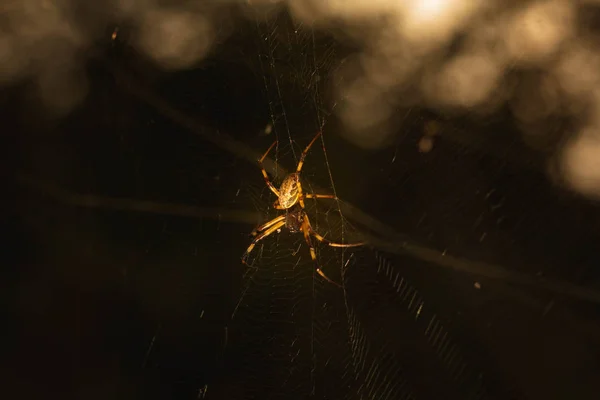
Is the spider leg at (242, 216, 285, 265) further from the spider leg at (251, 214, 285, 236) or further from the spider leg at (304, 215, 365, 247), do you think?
the spider leg at (304, 215, 365, 247)

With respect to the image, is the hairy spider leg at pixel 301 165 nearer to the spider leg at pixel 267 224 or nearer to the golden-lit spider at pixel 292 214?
the golden-lit spider at pixel 292 214

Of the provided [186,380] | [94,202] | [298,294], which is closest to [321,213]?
[298,294]

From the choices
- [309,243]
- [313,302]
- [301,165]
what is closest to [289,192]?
[301,165]

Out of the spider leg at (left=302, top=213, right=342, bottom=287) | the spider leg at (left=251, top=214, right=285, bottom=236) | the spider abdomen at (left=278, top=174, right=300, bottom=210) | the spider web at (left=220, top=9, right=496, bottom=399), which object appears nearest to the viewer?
the spider web at (left=220, top=9, right=496, bottom=399)

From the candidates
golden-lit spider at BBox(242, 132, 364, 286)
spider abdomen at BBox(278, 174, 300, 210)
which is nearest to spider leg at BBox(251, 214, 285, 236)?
golden-lit spider at BBox(242, 132, 364, 286)

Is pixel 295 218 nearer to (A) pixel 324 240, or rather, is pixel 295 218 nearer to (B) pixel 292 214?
(B) pixel 292 214

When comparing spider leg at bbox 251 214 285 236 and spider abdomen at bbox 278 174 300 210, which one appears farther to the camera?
spider leg at bbox 251 214 285 236

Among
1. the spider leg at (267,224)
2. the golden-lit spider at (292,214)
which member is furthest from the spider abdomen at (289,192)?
the spider leg at (267,224)

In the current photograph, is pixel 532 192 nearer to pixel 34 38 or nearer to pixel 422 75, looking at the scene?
pixel 422 75
